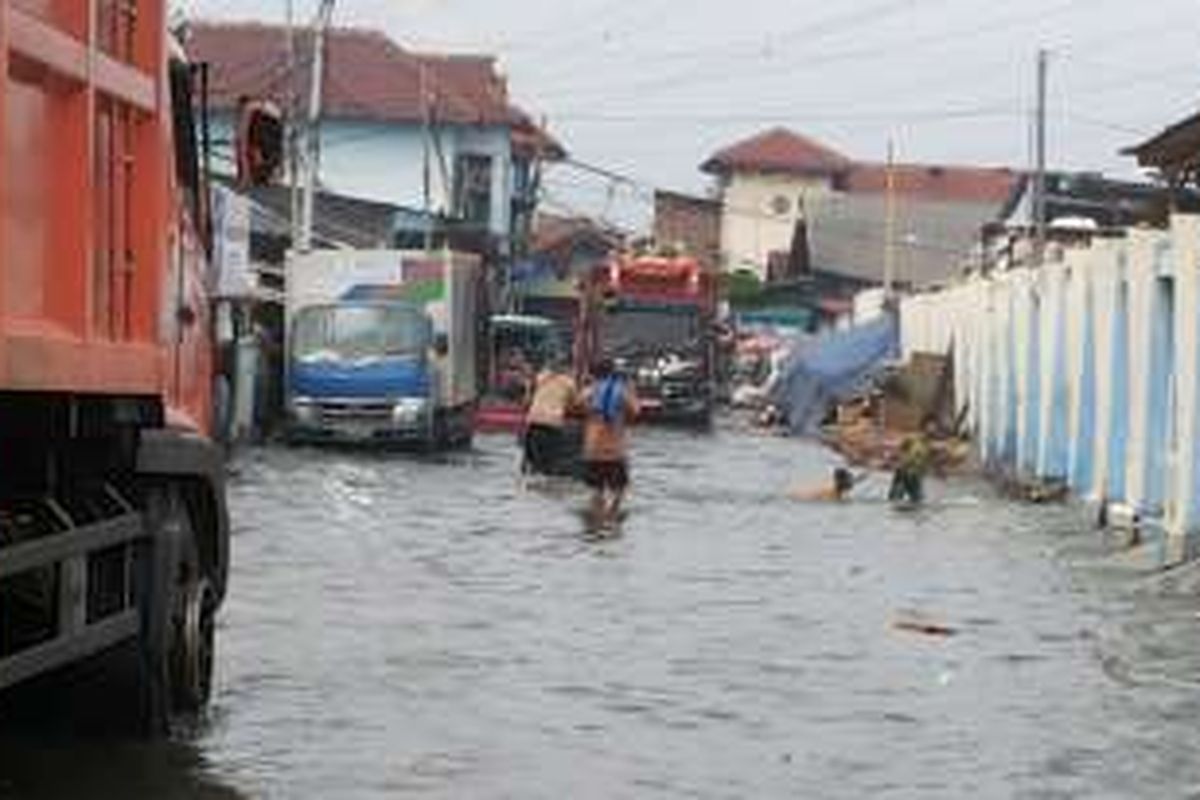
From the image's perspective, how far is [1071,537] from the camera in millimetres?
24469

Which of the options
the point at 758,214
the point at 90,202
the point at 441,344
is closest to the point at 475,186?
the point at 441,344

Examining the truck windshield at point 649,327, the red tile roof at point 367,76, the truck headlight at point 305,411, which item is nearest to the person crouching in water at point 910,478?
the truck headlight at point 305,411

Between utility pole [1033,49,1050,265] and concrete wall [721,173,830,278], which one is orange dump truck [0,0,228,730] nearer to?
utility pole [1033,49,1050,265]

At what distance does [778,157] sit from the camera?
120 meters

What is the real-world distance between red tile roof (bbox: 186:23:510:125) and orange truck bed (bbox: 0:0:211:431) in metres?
60.5

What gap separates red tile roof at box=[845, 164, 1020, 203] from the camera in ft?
390

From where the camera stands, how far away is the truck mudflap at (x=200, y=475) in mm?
10547

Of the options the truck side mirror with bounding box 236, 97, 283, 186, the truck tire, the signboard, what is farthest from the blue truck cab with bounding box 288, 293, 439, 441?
the truck side mirror with bounding box 236, 97, 283, 186

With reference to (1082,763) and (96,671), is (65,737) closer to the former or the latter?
(96,671)

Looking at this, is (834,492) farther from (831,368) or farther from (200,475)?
(831,368)

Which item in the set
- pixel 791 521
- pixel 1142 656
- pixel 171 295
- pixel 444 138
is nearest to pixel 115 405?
pixel 171 295

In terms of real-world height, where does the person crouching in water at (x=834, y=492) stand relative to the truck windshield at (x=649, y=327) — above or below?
below

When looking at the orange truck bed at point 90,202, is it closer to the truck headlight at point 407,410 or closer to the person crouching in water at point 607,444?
the person crouching in water at point 607,444

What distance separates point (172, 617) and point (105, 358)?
2065mm
